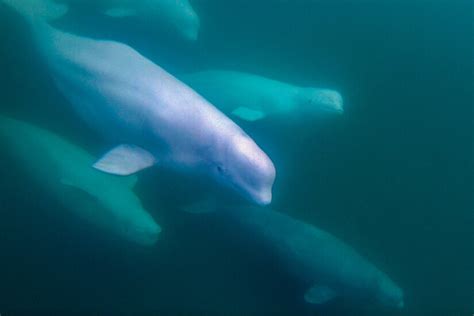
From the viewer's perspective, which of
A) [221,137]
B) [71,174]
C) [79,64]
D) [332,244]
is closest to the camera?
[221,137]

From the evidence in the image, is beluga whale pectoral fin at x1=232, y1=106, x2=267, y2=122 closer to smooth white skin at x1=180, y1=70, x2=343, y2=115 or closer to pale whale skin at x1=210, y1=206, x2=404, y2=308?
smooth white skin at x1=180, y1=70, x2=343, y2=115

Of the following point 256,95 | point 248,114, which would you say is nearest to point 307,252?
point 248,114

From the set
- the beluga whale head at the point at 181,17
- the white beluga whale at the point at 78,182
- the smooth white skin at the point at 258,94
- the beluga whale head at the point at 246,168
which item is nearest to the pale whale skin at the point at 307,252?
the white beluga whale at the point at 78,182

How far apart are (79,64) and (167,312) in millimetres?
2976

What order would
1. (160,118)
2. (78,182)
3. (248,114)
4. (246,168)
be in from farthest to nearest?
(248,114) < (78,182) < (160,118) < (246,168)

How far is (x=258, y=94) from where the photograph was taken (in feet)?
20.1

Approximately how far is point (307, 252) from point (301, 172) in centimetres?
116

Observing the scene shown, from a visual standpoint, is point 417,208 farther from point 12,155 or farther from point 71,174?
point 12,155

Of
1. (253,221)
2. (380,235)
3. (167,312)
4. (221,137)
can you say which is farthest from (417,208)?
(221,137)

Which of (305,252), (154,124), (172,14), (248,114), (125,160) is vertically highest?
(172,14)

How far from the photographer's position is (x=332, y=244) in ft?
19.0

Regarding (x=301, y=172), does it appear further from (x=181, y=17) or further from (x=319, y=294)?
(x=181, y=17)

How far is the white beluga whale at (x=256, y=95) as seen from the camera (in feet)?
19.2

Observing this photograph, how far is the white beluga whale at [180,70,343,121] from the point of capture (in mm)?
5863
